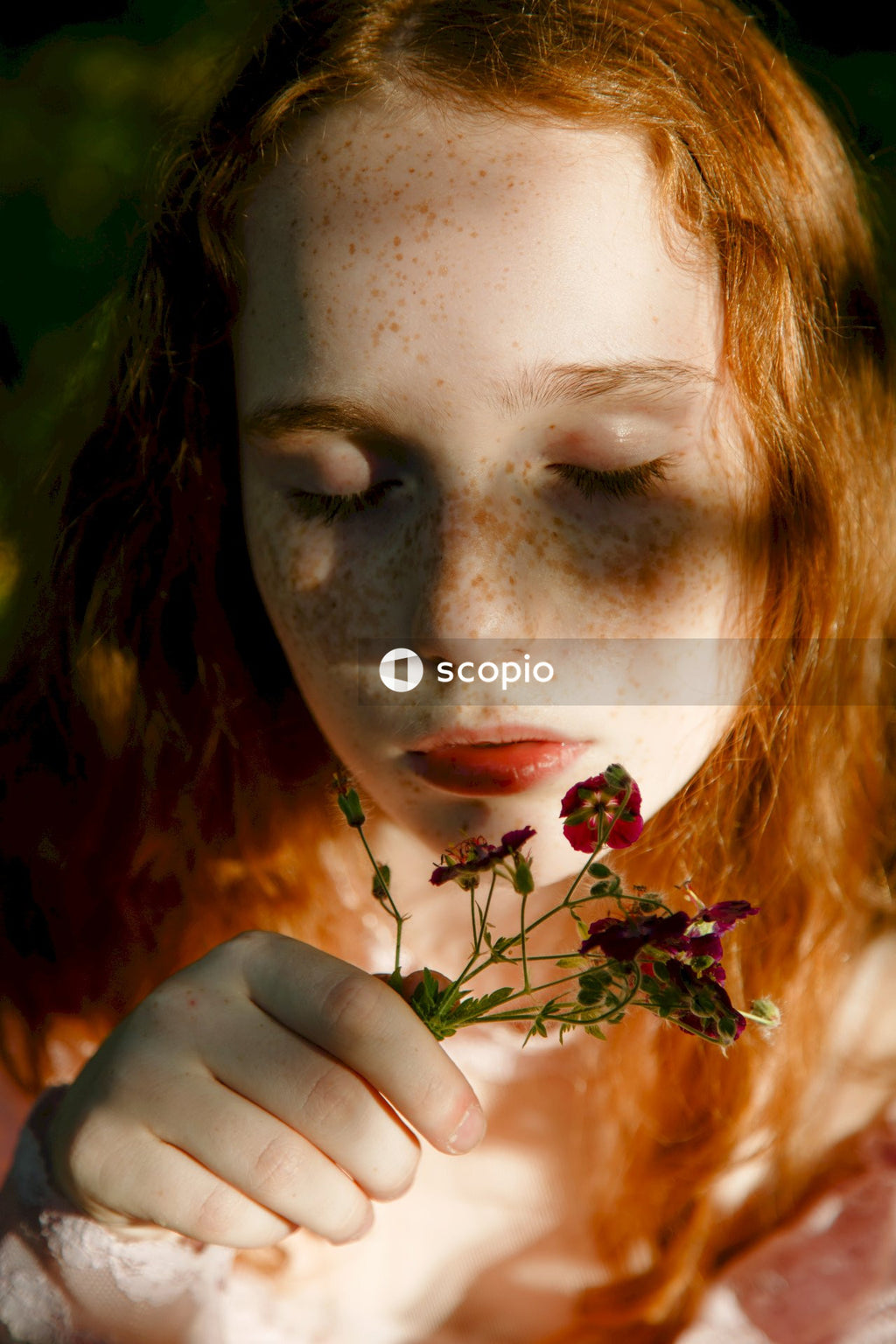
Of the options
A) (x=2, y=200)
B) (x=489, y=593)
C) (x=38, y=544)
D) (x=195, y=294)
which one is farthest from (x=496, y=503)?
(x=2, y=200)

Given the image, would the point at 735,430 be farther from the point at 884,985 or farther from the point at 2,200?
the point at 2,200

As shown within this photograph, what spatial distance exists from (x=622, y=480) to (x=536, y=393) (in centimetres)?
11

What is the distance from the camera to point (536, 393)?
739 mm

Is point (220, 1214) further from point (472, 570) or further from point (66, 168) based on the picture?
point (66, 168)

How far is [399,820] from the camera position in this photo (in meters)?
0.89

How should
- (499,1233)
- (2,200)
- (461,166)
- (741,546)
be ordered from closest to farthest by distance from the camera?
(461,166)
(741,546)
(499,1233)
(2,200)

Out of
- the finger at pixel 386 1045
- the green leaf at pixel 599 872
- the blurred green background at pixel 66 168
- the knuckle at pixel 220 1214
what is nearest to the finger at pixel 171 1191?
the knuckle at pixel 220 1214

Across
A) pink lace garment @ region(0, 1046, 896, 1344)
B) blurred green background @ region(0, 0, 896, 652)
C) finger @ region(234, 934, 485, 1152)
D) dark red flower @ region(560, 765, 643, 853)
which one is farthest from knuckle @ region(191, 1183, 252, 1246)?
blurred green background @ region(0, 0, 896, 652)

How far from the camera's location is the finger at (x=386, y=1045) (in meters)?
0.66

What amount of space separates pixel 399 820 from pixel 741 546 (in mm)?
372

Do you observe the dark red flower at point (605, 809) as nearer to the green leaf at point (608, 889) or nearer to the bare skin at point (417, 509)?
the green leaf at point (608, 889)

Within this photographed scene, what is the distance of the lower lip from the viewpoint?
32.0 inches

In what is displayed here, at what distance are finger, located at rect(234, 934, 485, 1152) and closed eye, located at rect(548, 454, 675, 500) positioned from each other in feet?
1.29

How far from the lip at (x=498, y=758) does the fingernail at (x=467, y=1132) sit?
0.79 ft
